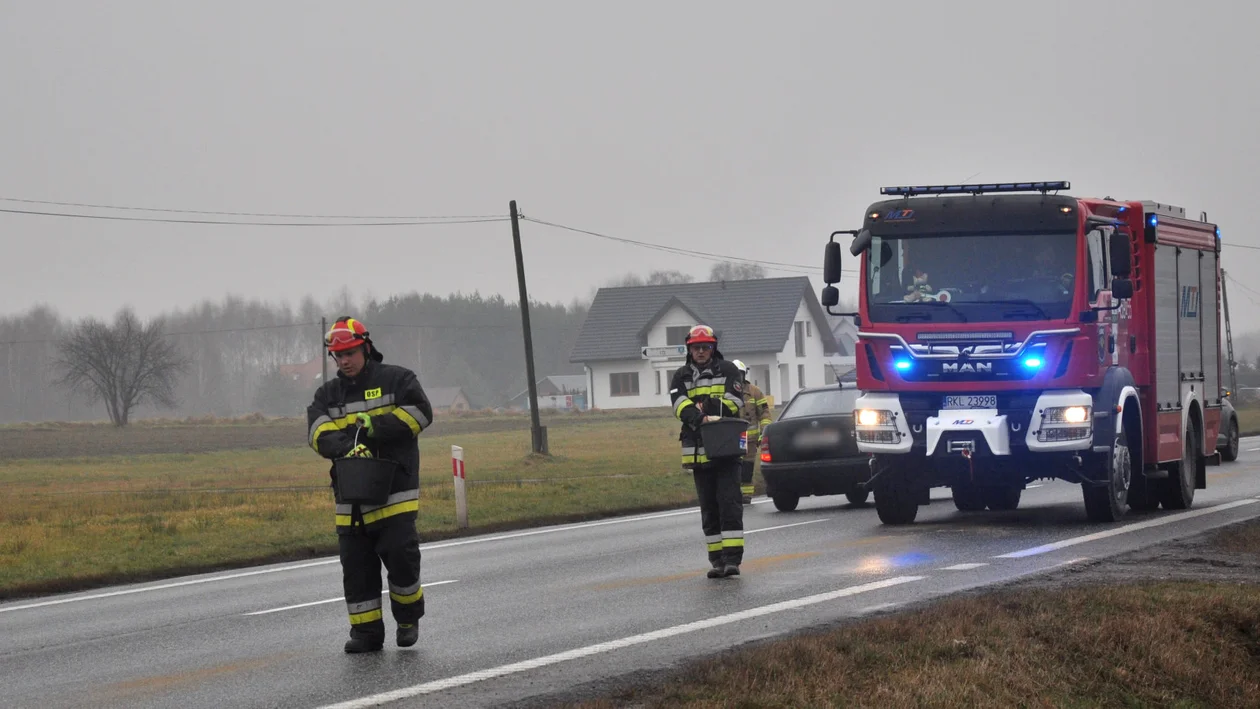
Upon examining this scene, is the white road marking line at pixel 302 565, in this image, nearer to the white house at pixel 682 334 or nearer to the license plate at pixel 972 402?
the license plate at pixel 972 402

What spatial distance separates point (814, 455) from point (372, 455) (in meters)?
10.5

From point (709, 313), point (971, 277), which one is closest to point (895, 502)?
point (971, 277)

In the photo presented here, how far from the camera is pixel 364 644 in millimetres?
8602

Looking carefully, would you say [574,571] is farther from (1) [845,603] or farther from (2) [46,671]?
(2) [46,671]

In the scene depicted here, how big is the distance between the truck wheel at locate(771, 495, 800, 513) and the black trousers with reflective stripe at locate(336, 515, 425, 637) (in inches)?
420

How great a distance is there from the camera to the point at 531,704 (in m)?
6.76

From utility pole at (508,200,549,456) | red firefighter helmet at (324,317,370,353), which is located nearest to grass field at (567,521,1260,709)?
red firefighter helmet at (324,317,370,353)

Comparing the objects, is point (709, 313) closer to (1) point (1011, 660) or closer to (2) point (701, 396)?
(2) point (701, 396)

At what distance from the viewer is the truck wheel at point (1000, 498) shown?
58.3 ft

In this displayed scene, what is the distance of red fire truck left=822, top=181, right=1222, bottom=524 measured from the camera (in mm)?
14086

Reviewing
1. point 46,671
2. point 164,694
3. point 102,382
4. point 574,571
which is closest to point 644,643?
point 164,694

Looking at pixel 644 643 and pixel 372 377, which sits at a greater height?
pixel 372 377

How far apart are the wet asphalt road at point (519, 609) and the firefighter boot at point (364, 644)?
99 millimetres

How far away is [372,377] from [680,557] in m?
5.43
